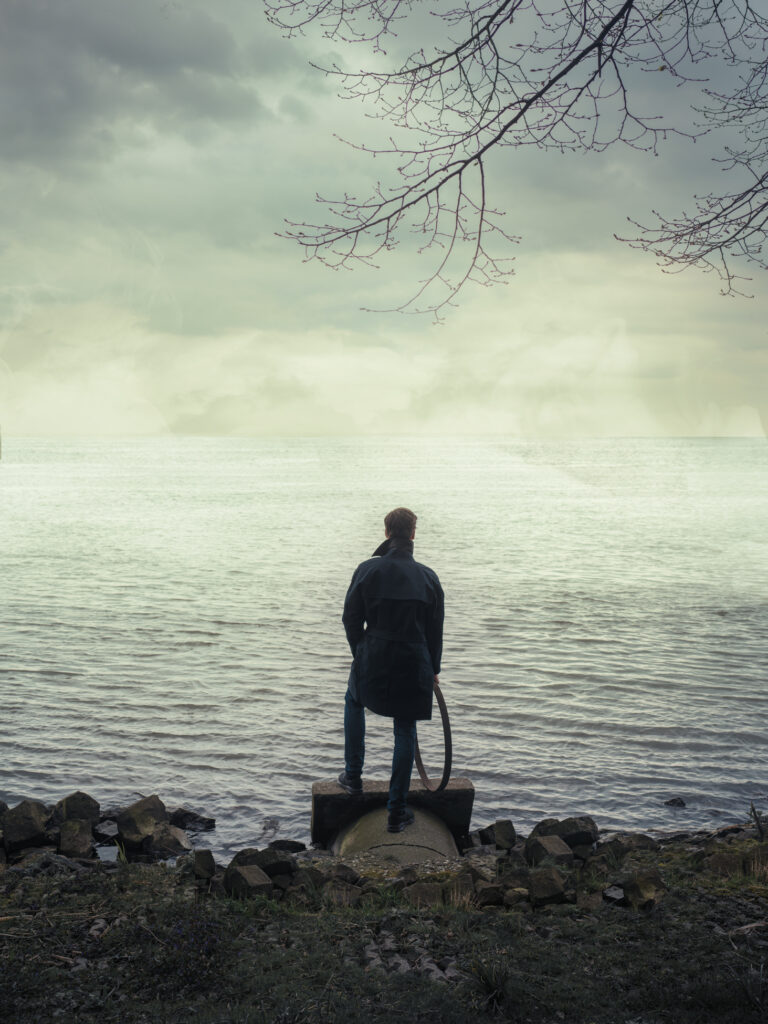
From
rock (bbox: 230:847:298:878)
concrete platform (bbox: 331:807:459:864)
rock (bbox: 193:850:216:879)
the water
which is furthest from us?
the water

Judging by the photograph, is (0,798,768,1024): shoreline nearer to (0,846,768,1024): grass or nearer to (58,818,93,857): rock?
(0,846,768,1024): grass

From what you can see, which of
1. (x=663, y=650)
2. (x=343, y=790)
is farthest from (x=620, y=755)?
(x=663, y=650)

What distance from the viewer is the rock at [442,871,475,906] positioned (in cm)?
513

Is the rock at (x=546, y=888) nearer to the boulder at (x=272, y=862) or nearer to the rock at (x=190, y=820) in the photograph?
the boulder at (x=272, y=862)

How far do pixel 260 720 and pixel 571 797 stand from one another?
3.88 metres

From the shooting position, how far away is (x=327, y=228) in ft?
16.7

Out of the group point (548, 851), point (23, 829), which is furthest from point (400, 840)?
point (23, 829)

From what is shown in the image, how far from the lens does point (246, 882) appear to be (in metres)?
5.16

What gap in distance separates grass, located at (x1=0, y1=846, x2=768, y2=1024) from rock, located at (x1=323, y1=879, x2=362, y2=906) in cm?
9

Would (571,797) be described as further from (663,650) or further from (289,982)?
(663,650)

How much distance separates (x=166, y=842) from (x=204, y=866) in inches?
51.6

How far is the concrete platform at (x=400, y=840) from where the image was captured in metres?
6.39

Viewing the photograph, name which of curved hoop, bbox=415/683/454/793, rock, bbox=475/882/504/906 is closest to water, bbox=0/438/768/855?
curved hoop, bbox=415/683/454/793

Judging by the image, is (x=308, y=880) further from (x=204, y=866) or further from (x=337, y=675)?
(x=337, y=675)
